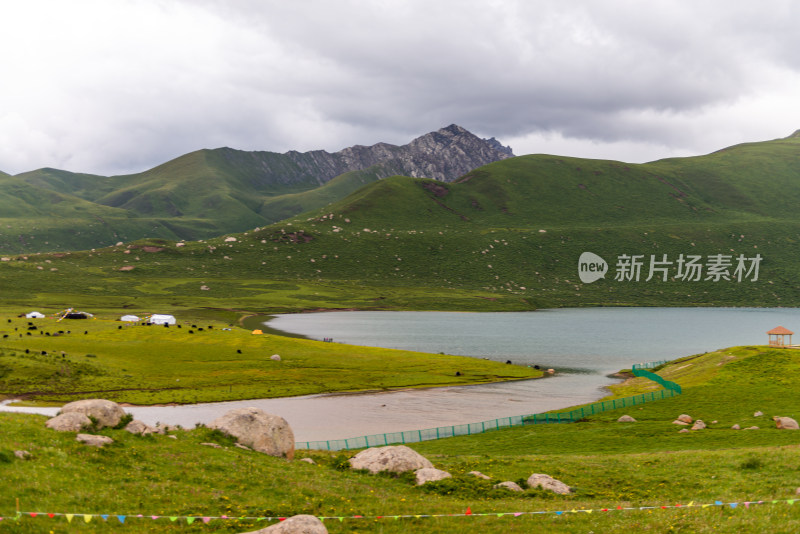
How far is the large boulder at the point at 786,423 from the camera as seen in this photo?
5088cm

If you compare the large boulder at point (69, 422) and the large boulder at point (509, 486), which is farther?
the large boulder at point (509, 486)

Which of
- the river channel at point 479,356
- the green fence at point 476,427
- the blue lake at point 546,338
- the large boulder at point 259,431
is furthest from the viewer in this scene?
the blue lake at point 546,338

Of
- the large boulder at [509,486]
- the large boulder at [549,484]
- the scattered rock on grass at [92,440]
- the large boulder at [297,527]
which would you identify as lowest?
the large boulder at [549,484]

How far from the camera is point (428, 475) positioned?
29141 millimetres

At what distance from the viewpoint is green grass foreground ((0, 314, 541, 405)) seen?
7638 cm

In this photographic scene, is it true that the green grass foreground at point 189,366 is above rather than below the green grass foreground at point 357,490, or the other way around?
below

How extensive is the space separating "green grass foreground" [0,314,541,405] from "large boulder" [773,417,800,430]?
49347 mm

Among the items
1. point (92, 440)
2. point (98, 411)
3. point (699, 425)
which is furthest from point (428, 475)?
point (699, 425)

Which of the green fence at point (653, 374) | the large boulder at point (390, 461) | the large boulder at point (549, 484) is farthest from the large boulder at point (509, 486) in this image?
the green fence at point (653, 374)

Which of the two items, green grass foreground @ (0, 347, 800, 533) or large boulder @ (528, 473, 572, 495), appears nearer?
green grass foreground @ (0, 347, 800, 533)

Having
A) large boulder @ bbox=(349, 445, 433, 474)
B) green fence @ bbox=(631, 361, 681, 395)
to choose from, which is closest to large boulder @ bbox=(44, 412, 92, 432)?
large boulder @ bbox=(349, 445, 433, 474)

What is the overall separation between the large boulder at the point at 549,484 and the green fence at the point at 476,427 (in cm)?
2379

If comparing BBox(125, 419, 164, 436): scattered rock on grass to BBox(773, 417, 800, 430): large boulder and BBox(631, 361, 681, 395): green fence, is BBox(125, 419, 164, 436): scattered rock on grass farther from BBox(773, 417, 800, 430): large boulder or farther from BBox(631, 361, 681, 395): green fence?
BBox(631, 361, 681, 395): green fence

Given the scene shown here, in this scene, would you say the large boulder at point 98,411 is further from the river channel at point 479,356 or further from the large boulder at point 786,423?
the large boulder at point 786,423
